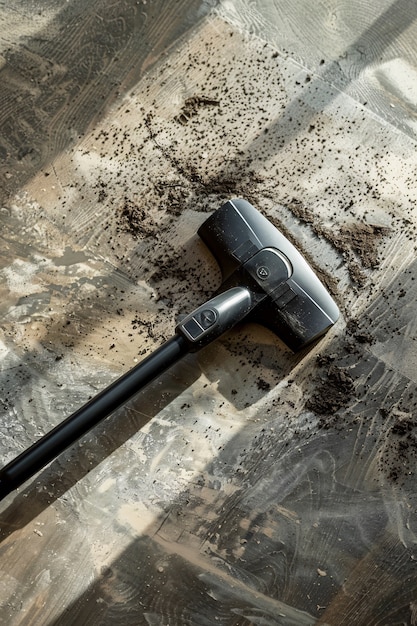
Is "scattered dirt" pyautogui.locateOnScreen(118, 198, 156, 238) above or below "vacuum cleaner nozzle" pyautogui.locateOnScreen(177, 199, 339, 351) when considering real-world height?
below

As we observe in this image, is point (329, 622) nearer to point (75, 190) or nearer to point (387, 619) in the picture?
point (387, 619)

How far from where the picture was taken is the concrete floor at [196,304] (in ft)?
6.74

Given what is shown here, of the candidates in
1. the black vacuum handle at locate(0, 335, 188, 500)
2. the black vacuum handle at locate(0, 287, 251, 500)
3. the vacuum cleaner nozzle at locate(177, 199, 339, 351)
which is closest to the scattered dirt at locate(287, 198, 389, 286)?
the vacuum cleaner nozzle at locate(177, 199, 339, 351)

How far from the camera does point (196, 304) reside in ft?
7.13

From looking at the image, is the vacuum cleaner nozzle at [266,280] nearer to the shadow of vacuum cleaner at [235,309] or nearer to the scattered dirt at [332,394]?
the shadow of vacuum cleaner at [235,309]

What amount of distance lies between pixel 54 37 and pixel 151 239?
860 millimetres

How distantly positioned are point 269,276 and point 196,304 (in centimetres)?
29

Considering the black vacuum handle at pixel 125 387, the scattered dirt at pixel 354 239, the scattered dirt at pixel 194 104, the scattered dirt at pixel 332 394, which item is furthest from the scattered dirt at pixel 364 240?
the scattered dirt at pixel 194 104

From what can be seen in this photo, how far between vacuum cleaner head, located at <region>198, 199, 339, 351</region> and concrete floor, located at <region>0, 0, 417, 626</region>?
0.32ft

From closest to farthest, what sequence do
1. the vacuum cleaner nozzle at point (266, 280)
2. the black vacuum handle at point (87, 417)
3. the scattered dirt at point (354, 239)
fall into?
the black vacuum handle at point (87, 417), the vacuum cleaner nozzle at point (266, 280), the scattered dirt at point (354, 239)

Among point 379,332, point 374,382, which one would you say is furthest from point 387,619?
point 379,332

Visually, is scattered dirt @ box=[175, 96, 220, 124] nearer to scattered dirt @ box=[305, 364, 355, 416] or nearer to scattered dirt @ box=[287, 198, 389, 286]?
scattered dirt @ box=[287, 198, 389, 286]

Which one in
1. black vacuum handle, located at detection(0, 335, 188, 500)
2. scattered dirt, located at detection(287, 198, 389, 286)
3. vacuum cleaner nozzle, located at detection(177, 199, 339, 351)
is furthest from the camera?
scattered dirt, located at detection(287, 198, 389, 286)

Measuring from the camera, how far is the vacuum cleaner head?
6.72 ft
